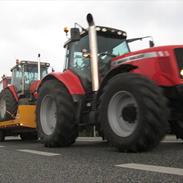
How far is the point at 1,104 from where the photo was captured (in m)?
12.8

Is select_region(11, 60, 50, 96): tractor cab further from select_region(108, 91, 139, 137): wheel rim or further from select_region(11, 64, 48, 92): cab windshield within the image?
select_region(108, 91, 139, 137): wheel rim

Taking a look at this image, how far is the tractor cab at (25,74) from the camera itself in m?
12.9

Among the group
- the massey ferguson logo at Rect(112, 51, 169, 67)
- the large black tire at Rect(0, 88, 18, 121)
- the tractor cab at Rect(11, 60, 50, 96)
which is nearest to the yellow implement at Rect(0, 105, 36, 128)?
the large black tire at Rect(0, 88, 18, 121)

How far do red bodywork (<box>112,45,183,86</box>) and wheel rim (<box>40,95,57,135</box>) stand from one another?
8.72ft

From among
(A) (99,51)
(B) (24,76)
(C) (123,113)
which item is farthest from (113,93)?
(B) (24,76)

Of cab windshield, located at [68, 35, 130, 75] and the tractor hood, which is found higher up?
cab windshield, located at [68, 35, 130, 75]

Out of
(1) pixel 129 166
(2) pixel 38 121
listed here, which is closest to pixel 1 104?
(2) pixel 38 121

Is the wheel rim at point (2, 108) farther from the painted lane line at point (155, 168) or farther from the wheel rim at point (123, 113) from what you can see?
the painted lane line at point (155, 168)

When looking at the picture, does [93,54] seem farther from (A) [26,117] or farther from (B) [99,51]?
(A) [26,117]

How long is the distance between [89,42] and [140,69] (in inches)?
68.7

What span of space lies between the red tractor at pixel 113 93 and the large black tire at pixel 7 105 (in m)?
3.18

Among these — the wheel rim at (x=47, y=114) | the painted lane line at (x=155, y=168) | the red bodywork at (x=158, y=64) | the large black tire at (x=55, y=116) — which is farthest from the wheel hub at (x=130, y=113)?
the wheel rim at (x=47, y=114)

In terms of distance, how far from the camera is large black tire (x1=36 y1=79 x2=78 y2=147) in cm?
786

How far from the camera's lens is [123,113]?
6.50 meters
